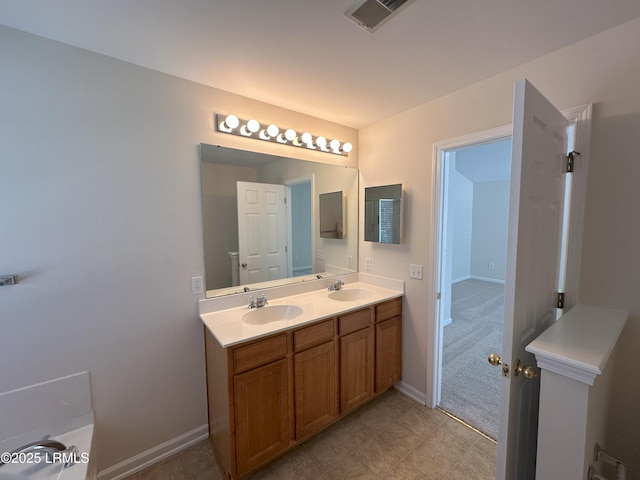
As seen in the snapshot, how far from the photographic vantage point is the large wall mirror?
186 centimetres

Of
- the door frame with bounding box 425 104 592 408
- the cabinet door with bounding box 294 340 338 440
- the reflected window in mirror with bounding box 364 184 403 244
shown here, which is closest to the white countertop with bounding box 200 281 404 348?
the cabinet door with bounding box 294 340 338 440

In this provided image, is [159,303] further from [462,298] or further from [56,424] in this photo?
[462,298]

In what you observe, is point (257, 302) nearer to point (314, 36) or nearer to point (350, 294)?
point (350, 294)

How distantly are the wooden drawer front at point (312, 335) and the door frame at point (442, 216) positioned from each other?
0.88 meters

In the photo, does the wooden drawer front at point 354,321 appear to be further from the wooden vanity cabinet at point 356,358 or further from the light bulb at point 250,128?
the light bulb at point 250,128

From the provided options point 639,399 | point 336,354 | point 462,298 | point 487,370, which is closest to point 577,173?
point 639,399

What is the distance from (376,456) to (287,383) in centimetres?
77

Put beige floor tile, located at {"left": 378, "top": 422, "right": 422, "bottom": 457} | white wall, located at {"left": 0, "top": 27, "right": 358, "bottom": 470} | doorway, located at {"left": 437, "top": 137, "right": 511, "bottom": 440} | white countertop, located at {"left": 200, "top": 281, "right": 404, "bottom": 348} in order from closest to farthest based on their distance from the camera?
white wall, located at {"left": 0, "top": 27, "right": 358, "bottom": 470}
white countertop, located at {"left": 200, "top": 281, "right": 404, "bottom": 348}
beige floor tile, located at {"left": 378, "top": 422, "right": 422, "bottom": 457}
doorway, located at {"left": 437, "top": 137, "right": 511, "bottom": 440}

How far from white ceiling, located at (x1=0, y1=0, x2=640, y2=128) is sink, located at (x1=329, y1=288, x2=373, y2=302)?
163 cm

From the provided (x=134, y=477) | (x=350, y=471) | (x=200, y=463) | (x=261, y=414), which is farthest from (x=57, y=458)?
(x=350, y=471)

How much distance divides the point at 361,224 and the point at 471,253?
5.38 m

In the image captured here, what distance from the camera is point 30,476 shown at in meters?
1.19

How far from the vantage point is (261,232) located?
2.11 m

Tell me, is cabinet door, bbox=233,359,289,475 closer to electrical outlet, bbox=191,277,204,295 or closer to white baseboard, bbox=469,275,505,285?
electrical outlet, bbox=191,277,204,295
